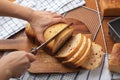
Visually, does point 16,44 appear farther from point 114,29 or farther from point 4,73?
point 114,29

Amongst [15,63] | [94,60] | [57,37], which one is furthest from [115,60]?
[15,63]

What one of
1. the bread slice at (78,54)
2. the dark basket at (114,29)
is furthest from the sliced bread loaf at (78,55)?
the dark basket at (114,29)

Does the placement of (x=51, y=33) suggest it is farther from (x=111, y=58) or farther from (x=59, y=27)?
(x=111, y=58)

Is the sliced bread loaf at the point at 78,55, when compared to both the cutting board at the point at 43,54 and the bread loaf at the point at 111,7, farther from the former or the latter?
the bread loaf at the point at 111,7

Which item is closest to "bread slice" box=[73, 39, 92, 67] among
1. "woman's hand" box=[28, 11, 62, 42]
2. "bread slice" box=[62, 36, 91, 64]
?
"bread slice" box=[62, 36, 91, 64]

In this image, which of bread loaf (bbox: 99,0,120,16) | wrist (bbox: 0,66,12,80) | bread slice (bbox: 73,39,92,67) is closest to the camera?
wrist (bbox: 0,66,12,80)

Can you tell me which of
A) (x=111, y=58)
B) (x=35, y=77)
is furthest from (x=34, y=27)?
(x=111, y=58)

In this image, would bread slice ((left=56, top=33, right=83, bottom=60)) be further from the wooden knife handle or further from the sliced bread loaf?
the wooden knife handle
